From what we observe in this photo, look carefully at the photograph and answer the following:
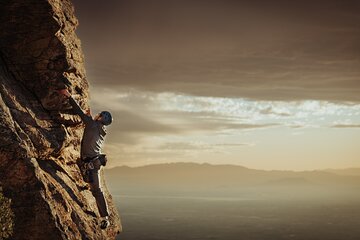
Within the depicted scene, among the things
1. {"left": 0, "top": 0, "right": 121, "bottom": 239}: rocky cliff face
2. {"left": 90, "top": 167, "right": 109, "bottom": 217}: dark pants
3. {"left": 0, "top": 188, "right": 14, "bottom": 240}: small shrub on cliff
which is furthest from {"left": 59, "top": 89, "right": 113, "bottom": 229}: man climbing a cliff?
{"left": 0, "top": 188, "right": 14, "bottom": 240}: small shrub on cliff

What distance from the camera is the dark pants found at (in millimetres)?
20750

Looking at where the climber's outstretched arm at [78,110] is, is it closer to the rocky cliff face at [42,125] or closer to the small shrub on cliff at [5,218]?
the rocky cliff face at [42,125]

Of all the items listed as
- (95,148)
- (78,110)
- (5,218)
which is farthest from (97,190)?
(5,218)

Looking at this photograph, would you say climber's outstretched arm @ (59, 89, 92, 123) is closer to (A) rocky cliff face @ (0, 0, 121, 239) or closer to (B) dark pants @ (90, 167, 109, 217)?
(A) rocky cliff face @ (0, 0, 121, 239)

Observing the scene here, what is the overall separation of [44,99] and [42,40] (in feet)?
9.65

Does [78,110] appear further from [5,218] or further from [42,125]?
[5,218]

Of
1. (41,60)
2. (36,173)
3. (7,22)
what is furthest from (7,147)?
(7,22)

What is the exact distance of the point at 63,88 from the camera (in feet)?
69.7

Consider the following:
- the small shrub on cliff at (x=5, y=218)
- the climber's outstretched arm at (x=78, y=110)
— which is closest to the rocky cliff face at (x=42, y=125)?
the climber's outstretched arm at (x=78, y=110)

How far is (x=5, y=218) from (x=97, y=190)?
5.66 m

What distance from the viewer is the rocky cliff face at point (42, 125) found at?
55.4ft

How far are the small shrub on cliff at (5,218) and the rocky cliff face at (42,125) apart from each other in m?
0.79

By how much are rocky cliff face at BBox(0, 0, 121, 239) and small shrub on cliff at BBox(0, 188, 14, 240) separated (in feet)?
2.58

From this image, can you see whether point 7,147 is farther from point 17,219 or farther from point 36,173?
point 17,219
